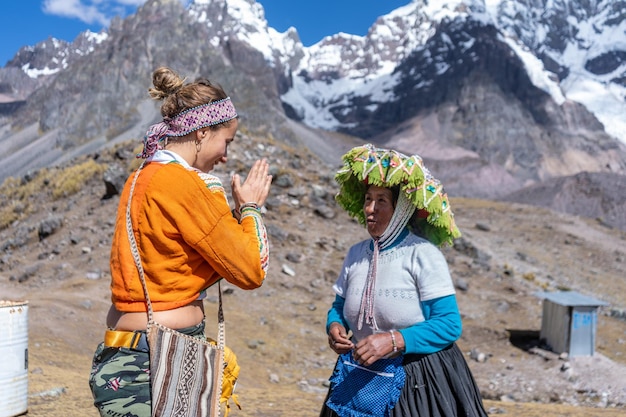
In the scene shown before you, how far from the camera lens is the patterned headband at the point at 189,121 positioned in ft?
6.57

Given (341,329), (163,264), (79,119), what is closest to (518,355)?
(341,329)

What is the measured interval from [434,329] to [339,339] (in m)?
0.40

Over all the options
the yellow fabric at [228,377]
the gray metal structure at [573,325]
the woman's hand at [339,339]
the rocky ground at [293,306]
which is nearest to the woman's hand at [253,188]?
the yellow fabric at [228,377]

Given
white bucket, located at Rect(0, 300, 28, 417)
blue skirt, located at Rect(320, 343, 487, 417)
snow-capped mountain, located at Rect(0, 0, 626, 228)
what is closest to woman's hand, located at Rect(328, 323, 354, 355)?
blue skirt, located at Rect(320, 343, 487, 417)

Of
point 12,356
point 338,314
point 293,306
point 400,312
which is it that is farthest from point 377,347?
point 293,306

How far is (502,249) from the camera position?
19.7 meters

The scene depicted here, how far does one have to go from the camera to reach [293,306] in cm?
1056

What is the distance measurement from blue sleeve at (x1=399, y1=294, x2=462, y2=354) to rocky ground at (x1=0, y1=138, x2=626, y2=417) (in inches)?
124

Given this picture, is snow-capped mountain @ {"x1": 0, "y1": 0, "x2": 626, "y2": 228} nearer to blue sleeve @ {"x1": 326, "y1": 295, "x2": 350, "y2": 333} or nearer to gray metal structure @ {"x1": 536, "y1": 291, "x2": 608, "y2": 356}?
gray metal structure @ {"x1": 536, "y1": 291, "x2": 608, "y2": 356}

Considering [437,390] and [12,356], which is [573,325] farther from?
[12,356]

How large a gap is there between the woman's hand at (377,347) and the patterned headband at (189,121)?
3.24 feet

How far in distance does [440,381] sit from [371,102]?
121 metres

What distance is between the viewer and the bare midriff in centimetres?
188

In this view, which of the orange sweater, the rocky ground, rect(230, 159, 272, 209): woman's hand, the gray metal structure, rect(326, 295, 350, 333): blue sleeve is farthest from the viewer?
the gray metal structure
